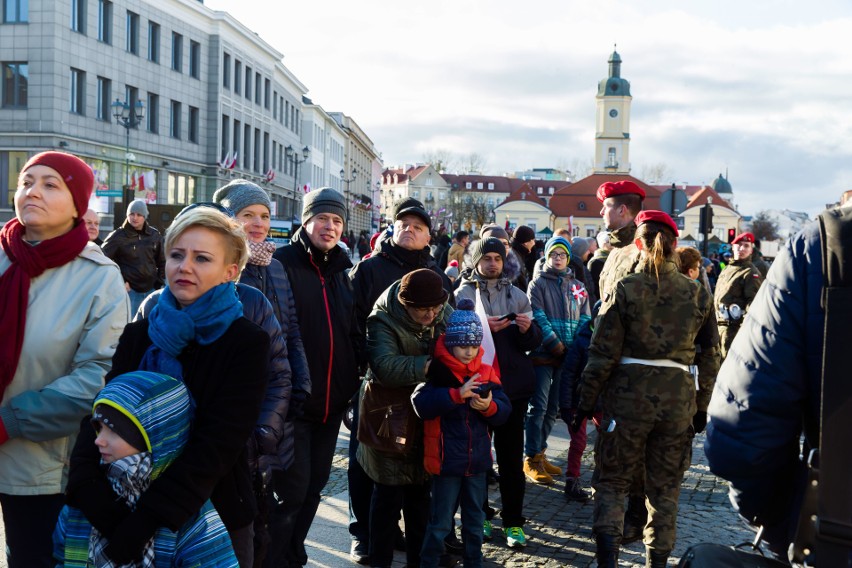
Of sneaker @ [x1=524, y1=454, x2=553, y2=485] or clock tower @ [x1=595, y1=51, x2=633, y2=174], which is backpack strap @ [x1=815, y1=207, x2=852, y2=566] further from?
Answer: clock tower @ [x1=595, y1=51, x2=633, y2=174]

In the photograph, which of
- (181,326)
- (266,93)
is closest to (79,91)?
(266,93)

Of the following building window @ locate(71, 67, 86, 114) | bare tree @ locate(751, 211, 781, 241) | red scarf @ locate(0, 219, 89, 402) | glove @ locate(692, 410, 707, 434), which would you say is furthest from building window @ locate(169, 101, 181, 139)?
bare tree @ locate(751, 211, 781, 241)

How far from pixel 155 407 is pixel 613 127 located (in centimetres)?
13779

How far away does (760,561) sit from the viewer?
232 centimetres

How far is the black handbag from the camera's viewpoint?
484 cm

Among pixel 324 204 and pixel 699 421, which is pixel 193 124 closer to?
pixel 324 204

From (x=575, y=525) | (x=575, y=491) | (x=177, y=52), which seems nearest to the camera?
(x=575, y=525)

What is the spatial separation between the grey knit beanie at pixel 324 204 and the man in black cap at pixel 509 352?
49.5 inches

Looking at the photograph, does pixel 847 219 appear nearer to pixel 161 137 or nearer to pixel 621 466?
pixel 621 466

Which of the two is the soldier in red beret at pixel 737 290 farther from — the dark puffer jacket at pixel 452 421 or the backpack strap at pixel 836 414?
the backpack strap at pixel 836 414

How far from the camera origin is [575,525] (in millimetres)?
6074

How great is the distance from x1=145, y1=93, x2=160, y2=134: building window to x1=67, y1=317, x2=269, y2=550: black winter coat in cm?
4493

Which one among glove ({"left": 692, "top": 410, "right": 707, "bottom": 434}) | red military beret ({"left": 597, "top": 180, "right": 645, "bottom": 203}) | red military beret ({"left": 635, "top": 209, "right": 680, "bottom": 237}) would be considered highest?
red military beret ({"left": 597, "top": 180, "right": 645, "bottom": 203})

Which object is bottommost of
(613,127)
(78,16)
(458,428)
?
(458,428)
